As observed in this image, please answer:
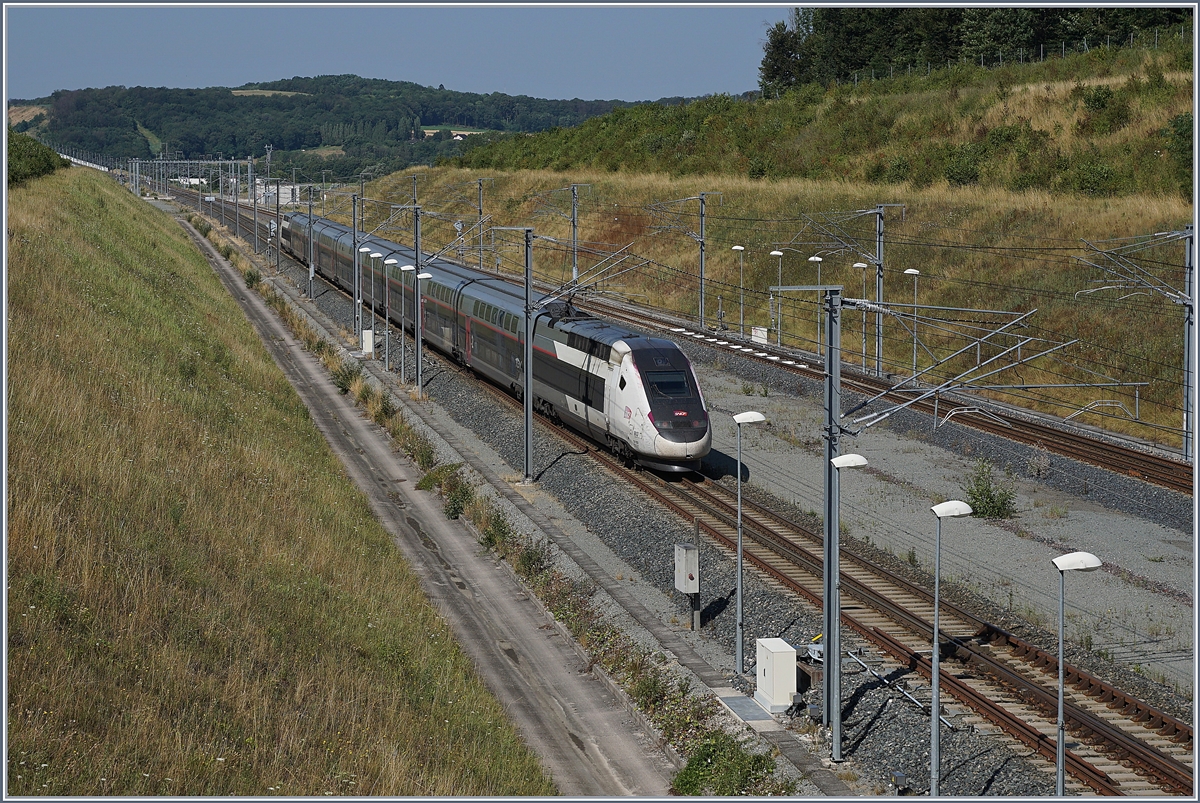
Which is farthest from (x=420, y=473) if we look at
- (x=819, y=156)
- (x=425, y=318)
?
(x=819, y=156)

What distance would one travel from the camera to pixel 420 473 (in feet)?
117

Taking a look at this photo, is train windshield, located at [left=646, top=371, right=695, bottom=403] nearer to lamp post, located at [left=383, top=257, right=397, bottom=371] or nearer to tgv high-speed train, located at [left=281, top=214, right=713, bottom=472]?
tgv high-speed train, located at [left=281, top=214, right=713, bottom=472]

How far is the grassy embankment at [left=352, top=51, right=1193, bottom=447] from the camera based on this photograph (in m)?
45.2

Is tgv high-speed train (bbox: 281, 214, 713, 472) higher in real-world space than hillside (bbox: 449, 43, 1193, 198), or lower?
lower

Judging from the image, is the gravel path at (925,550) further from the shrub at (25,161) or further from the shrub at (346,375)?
the shrub at (25,161)

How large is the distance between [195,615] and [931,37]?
9564cm

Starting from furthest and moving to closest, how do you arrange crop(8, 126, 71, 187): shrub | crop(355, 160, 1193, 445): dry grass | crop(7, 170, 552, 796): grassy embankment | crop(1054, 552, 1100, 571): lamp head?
crop(8, 126, 71, 187): shrub < crop(355, 160, 1193, 445): dry grass < crop(1054, 552, 1100, 571): lamp head < crop(7, 170, 552, 796): grassy embankment

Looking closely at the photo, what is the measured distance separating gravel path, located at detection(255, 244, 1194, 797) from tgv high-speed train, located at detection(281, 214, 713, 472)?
4.34 ft

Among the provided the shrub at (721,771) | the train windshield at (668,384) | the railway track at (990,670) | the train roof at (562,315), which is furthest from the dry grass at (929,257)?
the shrub at (721,771)

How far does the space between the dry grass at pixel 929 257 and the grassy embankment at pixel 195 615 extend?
59.0 ft

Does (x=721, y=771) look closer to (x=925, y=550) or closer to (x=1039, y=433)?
(x=925, y=550)

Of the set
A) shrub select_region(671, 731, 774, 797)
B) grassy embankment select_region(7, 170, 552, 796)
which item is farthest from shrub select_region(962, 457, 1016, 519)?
shrub select_region(671, 731, 774, 797)

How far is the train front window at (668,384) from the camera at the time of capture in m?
30.2

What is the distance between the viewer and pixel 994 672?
747 inches
